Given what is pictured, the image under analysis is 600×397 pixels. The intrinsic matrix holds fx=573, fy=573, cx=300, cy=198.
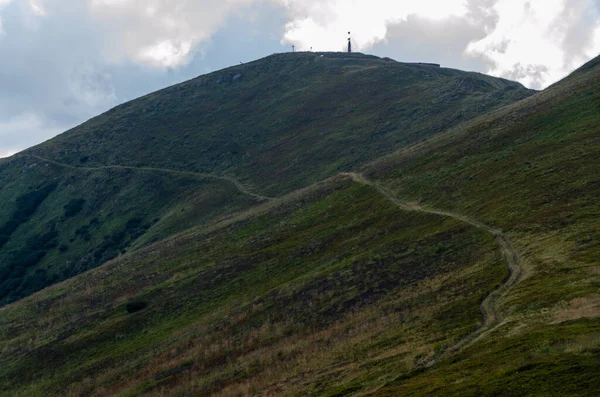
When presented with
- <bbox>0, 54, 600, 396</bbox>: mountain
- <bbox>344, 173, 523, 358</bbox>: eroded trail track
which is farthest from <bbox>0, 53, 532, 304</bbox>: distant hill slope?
<bbox>344, 173, 523, 358</bbox>: eroded trail track

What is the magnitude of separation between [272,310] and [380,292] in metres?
10.1

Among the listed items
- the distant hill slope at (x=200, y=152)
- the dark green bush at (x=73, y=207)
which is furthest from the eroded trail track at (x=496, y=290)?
the dark green bush at (x=73, y=207)

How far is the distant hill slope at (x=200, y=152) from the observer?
108 m

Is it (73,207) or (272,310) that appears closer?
(272,310)

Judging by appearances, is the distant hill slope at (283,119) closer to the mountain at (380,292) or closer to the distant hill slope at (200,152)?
the distant hill slope at (200,152)

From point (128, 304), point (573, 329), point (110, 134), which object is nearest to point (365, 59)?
point (110, 134)

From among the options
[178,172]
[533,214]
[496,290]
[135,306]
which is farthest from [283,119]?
[496,290]

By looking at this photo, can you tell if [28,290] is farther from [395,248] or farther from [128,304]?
[395,248]

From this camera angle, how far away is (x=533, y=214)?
1837 inches

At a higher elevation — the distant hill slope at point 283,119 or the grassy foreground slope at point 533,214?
the distant hill slope at point 283,119

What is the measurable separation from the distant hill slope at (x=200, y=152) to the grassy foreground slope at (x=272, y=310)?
30407 mm

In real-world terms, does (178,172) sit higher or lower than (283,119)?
lower

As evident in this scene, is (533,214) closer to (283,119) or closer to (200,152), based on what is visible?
(200,152)

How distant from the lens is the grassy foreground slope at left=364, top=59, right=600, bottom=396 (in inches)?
784
